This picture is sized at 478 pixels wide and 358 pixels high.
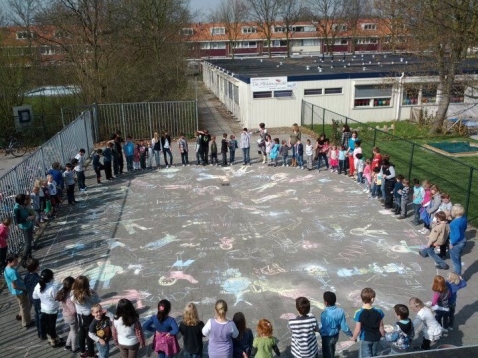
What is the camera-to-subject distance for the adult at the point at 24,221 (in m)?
10.4

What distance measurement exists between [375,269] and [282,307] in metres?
2.66

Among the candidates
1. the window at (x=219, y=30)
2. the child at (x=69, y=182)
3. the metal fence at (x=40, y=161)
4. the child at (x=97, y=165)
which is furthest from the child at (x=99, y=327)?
the window at (x=219, y=30)

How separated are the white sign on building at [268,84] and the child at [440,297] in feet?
61.7

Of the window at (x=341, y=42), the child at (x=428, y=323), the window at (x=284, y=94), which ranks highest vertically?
the window at (x=341, y=42)

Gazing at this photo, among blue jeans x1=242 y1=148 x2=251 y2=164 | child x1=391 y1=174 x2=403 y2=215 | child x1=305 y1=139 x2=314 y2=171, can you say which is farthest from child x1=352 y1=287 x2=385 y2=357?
blue jeans x1=242 y1=148 x2=251 y2=164

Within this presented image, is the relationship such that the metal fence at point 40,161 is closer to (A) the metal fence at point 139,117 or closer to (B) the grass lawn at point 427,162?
(A) the metal fence at point 139,117

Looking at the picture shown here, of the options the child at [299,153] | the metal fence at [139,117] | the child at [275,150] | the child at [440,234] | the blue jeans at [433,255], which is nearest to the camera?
the child at [440,234]

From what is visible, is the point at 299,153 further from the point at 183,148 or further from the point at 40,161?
the point at 40,161

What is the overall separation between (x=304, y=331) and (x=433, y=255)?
17.8 ft

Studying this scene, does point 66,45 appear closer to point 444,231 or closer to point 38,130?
point 38,130

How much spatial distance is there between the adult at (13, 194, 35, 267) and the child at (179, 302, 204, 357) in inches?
225

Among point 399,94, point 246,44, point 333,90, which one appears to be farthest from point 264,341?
point 246,44

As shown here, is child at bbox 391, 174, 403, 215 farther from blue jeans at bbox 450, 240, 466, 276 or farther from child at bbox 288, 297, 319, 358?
child at bbox 288, 297, 319, 358

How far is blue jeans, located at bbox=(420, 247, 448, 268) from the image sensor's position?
32.4 ft
